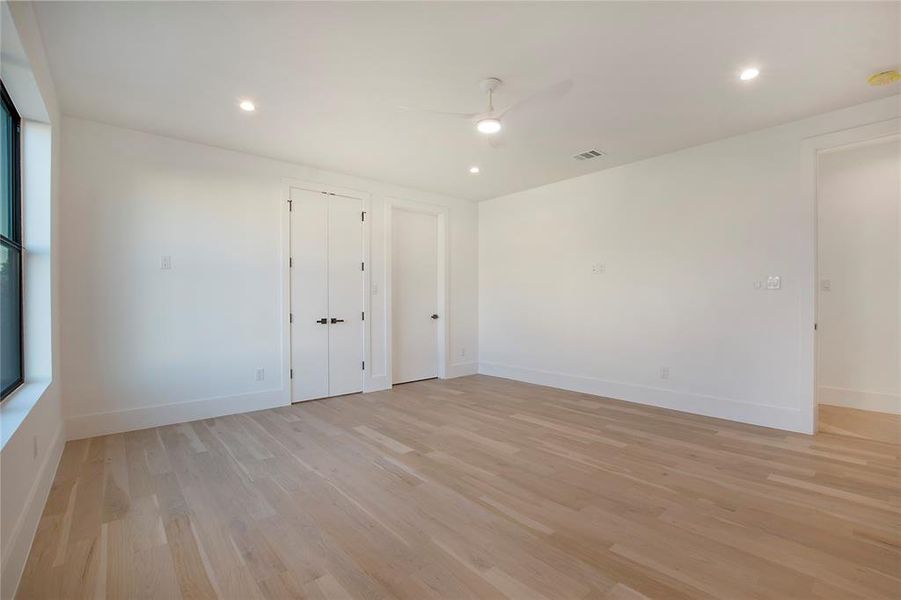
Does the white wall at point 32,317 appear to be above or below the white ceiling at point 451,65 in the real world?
below

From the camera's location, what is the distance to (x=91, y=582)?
68.7 inches

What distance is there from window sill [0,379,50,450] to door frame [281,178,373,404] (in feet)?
6.70

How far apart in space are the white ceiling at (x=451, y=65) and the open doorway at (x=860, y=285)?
170cm

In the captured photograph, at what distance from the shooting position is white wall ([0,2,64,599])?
5.88ft

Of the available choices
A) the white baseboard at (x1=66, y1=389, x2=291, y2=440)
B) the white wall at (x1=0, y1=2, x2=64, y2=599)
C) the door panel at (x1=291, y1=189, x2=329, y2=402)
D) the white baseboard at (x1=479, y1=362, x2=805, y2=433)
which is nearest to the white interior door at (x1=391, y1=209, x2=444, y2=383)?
the door panel at (x1=291, y1=189, x2=329, y2=402)

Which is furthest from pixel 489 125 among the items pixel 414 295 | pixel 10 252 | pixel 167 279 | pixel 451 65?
pixel 414 295

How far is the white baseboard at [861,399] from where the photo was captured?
14.0ft

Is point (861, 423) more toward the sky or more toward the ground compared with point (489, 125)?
more toward the ground

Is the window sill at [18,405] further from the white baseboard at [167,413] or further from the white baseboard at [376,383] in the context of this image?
the white baseboard at [376,383]

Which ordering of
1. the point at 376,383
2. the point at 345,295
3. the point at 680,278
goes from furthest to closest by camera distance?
1. the point at 376,383
2. the point at 345,295
3. the point at 680,278

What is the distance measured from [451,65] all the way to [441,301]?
3840mm

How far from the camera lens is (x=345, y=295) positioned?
5121mm

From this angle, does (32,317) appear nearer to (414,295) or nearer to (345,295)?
(345,295)

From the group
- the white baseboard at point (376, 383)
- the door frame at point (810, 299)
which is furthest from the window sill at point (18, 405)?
the door frame at point (810, 299)
